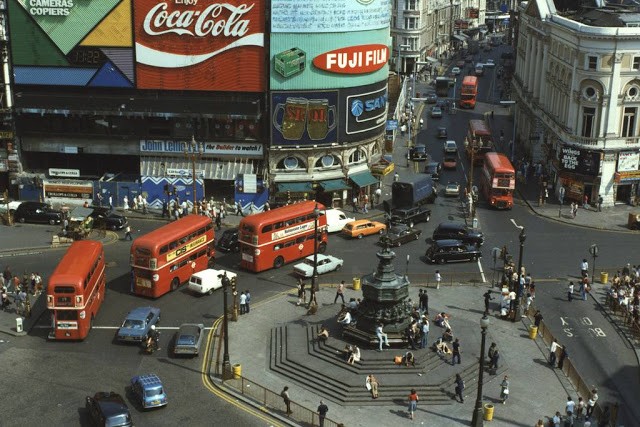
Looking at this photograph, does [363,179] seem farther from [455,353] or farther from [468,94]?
[468,94]

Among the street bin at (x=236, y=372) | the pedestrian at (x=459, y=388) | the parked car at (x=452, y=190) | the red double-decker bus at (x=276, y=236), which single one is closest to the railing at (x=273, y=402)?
the street bin at (x=236, y=372)

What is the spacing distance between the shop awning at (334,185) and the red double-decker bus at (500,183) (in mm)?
13785

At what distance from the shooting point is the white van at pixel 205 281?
61.7 m

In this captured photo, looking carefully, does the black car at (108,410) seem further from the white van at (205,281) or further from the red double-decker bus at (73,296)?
the white van at (205,281)

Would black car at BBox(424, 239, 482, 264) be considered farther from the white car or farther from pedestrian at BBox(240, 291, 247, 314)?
pedestrian at BBox(240, 291, 247, 314)

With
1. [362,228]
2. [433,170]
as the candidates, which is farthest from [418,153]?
[362,228]

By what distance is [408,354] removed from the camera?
49531 mm

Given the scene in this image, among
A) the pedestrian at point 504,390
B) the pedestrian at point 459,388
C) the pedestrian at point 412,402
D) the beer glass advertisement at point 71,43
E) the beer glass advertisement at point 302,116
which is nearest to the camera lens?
the pedestrian at point 412,402

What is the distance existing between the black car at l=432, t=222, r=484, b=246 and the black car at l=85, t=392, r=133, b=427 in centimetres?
3526

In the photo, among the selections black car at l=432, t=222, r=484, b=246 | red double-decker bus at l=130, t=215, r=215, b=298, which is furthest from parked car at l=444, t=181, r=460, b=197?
red double-decker bus at l=130, t=215, r=215, b=298

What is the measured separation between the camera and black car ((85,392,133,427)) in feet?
138

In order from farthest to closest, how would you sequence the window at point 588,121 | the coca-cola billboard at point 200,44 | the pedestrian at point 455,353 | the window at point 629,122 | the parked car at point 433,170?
the parked car at point 433,170 < the window at point 588,121 < the window at point 629,122 < the coca-cola billboard at point 200,44 < the pedestrian at point 455,353

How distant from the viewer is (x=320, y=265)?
65562mm

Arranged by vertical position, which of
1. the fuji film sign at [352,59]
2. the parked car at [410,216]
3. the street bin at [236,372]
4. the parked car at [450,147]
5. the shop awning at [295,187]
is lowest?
the street bin at [236,372]
